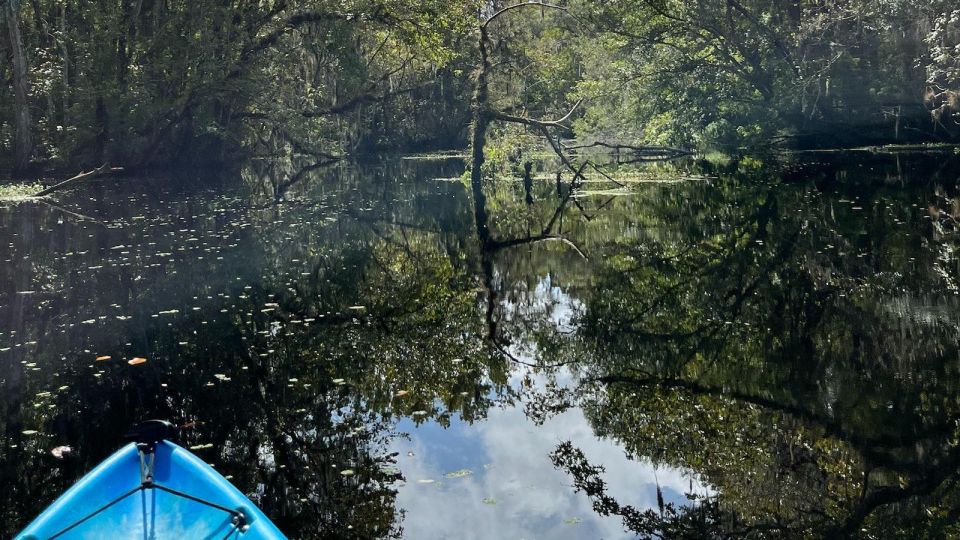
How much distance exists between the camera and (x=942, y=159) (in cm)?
3141

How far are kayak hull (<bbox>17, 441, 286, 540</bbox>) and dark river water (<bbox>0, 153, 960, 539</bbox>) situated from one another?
84 cm

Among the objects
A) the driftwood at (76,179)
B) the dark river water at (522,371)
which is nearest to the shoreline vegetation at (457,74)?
the driftwood at (76,179)

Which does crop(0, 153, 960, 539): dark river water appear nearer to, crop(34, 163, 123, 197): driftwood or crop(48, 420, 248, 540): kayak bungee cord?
crop(48, 420, 248, 540): kayak bungee cord

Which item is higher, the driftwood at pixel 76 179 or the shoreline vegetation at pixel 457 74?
the shoreline vegetation at pixel 457 74

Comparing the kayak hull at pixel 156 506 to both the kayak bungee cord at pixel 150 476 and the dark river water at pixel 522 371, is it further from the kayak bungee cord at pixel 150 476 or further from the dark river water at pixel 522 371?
the dark river water at pixel 522 371

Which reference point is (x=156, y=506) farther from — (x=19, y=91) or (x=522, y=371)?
(x=19, y=91)

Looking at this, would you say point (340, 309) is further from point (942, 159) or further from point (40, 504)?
point (942, 159)

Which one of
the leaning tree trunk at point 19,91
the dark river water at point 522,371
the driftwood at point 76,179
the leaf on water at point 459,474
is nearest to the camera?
the dark river water at point 522,371

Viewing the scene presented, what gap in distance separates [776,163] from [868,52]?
9.96 meters

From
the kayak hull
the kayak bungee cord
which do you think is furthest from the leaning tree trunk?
the kayak hull

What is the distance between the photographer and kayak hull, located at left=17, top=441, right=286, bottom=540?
505 cm

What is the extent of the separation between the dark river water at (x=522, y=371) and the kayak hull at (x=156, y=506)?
84cm

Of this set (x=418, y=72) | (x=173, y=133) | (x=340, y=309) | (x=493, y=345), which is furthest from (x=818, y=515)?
(x=418, y=72)

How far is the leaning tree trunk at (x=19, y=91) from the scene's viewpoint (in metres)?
30.8
